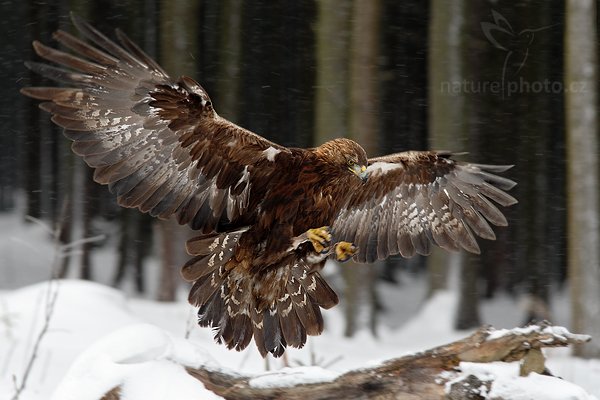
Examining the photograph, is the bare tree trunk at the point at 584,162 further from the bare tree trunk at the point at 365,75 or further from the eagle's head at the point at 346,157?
the eagle's head at the point at 346,157

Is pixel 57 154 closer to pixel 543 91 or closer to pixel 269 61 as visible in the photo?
pixel 269 61

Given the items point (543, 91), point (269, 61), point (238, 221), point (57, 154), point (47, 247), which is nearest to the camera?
point (238, 221)

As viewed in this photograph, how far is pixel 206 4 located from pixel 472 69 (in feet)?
15.4

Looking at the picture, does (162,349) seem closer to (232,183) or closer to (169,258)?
(232,183)

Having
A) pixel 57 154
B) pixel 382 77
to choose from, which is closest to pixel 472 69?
pixel 382 77

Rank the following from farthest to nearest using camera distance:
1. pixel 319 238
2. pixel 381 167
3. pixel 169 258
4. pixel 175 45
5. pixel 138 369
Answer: pixel 169 258 < pixel 175 45 < pixel 381 167 < pixel 319 238 < pixel 138 369

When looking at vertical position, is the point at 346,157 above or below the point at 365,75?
below

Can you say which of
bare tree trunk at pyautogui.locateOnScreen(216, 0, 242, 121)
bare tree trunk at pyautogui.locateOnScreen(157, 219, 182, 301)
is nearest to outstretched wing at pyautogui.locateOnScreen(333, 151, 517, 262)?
bare tree trunk at pyautogui.locateOnScreen(157, 219, 182, 301)

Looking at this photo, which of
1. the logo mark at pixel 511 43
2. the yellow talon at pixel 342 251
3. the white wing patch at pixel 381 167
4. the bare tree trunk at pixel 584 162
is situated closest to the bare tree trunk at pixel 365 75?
the bare tree trunk at pixel 584 162

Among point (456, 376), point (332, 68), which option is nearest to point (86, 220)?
point (332, 68)

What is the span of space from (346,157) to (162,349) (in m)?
1.46

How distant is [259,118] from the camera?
13.7 m

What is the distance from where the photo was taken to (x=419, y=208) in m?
5.52

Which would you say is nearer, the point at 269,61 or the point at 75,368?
the point at 75,368
